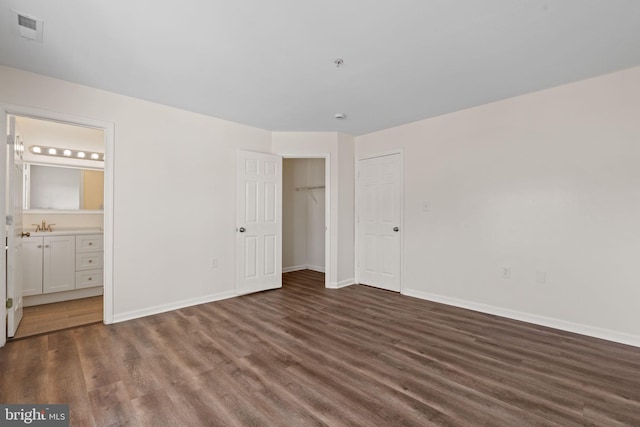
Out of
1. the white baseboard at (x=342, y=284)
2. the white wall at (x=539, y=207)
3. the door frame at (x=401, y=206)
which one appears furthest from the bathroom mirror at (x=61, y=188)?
the white wall at (x=539, y=207)

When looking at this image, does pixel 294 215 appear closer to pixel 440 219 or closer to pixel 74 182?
pixel 440 219

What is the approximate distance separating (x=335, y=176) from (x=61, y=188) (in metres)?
4.08

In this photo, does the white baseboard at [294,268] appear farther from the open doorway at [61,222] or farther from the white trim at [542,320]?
the open doorway at [61,222]

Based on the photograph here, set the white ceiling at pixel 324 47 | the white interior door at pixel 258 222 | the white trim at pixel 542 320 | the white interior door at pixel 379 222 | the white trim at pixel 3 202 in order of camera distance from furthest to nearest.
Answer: the white interior door at pixel 379 222 < the white interior door at pixel 258 222 < the white trim at pixel 542 320 < the white trim at pixel 3 202 < the white ceiling at pixel 324 47

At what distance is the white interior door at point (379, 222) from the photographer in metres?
4.46

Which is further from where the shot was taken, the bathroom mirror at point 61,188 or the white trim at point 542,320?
the bathroom mirror at point 61,188

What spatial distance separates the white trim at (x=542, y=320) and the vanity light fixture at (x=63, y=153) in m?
5.30

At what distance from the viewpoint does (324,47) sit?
231 centimetres

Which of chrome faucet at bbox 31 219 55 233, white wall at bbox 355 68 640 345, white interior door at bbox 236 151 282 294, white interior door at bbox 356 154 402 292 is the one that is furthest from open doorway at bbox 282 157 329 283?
chrome faucet at bbox 31 219 55 233

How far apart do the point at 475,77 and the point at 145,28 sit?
2821 mm

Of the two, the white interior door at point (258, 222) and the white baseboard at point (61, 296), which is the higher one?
the white interior door at point (258, 222)

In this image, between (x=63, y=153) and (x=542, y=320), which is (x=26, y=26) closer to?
(x=63, y=153)

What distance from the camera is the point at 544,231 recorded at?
10.3 feet

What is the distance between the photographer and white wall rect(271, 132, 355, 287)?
464cm
